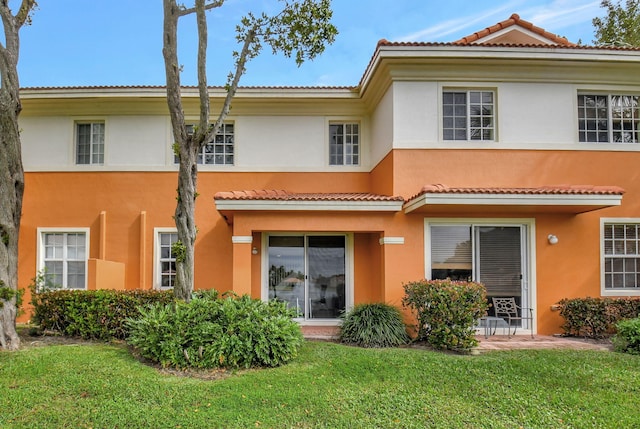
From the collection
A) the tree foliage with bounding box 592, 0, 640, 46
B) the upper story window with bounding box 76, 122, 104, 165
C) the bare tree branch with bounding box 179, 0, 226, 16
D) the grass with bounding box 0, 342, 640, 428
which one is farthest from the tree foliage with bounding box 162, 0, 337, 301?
the tree foliage with bounding box 592, 0, 640, 46

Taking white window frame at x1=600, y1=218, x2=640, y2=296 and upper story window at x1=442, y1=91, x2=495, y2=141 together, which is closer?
white window frame at x1=600, y1=218, x2=640, y2=296

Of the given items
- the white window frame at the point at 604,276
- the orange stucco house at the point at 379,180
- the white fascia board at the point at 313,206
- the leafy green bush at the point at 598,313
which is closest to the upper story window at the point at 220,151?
the orange stucco house at the point at 379,180

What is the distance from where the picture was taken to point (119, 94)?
12211 mm

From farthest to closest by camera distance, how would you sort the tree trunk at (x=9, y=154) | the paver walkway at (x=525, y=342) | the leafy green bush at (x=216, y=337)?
the paver walkway at (x=525, y=342) < the tree trunk at (x=9, y=154) < the leafy green bush at (x=216, y=337)

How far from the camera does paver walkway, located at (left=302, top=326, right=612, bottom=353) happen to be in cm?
870

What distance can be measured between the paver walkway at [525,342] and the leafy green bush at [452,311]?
0.49 metres

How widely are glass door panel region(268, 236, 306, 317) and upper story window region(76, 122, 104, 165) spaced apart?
19.6ft

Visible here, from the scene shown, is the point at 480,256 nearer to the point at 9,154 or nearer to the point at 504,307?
the point at 504,307

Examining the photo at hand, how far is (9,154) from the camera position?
8.72 metres

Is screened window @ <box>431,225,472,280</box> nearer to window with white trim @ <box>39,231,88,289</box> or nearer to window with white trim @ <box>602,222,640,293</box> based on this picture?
window with white trim @ <box>602,222,640,293</box>

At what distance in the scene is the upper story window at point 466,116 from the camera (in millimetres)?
10703

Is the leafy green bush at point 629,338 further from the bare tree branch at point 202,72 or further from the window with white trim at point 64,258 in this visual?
the window with white trim at point 64,258

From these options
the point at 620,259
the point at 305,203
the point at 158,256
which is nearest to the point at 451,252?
the point at 305,203

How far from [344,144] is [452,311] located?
251 inches
